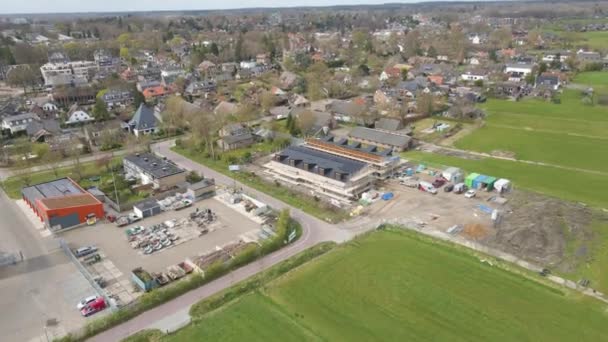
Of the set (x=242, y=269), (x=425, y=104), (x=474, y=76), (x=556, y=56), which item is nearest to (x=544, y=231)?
(x=242, y=269)

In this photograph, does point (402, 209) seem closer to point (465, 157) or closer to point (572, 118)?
point (465, 157)

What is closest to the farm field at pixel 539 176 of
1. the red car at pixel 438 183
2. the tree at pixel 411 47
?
the red car at pixel 438 183

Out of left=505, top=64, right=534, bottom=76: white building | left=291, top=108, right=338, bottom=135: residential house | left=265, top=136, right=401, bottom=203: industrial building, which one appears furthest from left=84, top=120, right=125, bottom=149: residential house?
left=505, top=64, right=534, bottom=76: white building

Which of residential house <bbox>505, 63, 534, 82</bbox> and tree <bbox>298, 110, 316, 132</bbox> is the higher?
residential house <bbox>505, 63, 534, 82</bbox>

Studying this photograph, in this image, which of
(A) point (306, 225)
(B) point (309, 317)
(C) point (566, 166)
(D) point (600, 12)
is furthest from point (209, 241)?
(D) point (600, 12)

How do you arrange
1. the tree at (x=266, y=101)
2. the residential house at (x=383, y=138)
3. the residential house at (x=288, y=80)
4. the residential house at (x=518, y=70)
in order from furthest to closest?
the residential house at (x=518, y=70) → the residential house at (x=288, y=80) → the tree at (x=266, y=101) → the residential house at (x=383, y=138)

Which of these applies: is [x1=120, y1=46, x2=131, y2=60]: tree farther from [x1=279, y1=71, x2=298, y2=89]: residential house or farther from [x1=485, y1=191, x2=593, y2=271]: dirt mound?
[x1=485, y1=191, x2=593, y2=271]: dirt mound

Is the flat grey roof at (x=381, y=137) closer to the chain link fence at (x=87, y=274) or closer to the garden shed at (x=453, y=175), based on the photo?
the garden shed at (x=453, y=175)
